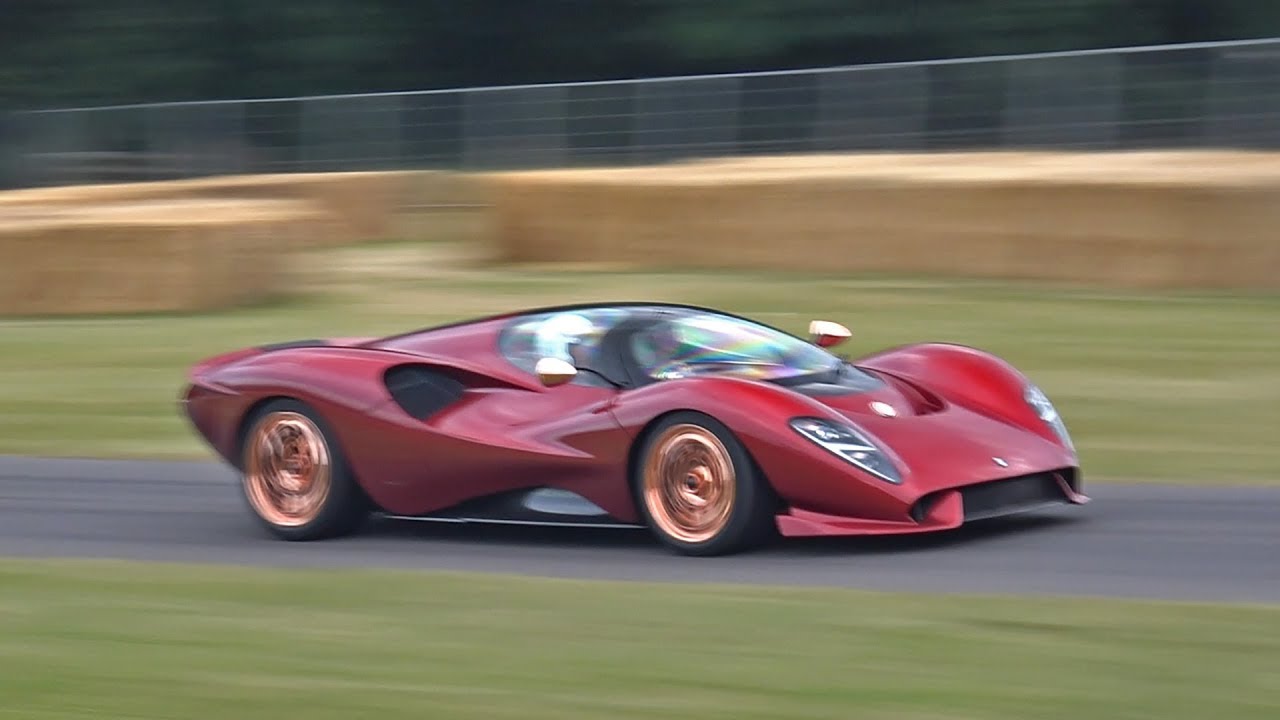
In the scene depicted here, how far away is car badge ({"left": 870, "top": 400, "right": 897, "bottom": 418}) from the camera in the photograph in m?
7.36

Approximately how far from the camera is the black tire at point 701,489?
22.8 ft

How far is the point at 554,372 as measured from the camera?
7387 mm

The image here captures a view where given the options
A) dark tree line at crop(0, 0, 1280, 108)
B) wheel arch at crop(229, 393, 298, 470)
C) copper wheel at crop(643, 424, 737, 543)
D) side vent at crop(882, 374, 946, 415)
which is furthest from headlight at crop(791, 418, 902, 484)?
dark tree line at crop(0, 0, 1280, 108)

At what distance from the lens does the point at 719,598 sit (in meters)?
→ 6.30

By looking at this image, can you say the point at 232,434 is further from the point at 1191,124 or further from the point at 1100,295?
the point at 1191,124

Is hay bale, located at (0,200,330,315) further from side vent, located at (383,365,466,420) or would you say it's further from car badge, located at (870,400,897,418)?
car badge, located at (870,400,897,418)

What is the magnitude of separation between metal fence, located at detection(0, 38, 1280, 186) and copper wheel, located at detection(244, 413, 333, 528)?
32.9 feet

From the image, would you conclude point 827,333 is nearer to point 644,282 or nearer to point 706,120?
point 644,282

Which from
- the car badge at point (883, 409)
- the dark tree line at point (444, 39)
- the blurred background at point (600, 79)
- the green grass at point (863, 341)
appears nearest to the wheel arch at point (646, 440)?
the car badge at point (883, 409)

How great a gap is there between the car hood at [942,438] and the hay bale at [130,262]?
10.3m

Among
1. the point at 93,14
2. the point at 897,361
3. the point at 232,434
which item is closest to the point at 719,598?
the point at 897,361

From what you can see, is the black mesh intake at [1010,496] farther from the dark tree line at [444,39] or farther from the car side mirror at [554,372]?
the dark tree line at [444,39]

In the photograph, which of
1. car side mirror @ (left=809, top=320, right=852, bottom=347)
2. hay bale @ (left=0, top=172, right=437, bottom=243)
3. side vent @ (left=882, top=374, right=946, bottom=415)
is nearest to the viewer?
side vent @ (left=882, top=374, right=946, bottom=415)

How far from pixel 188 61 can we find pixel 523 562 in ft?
98.7
